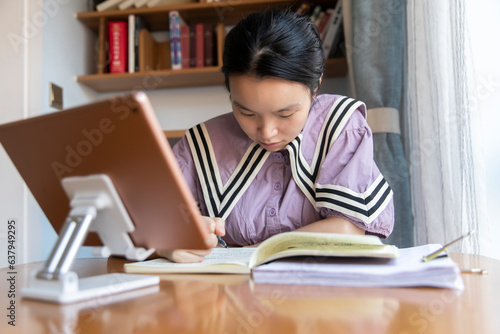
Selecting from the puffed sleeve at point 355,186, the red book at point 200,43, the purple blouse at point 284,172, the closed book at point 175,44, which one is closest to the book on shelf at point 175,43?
the closed book at point 175,44

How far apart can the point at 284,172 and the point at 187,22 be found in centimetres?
180

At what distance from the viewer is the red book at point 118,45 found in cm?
261

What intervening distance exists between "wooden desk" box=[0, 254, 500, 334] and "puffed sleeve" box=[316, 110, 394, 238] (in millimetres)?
402

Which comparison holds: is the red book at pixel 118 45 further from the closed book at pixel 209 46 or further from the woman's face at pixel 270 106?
the woman's face at pixel 270 106

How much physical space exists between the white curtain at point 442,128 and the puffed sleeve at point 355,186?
1.04ft

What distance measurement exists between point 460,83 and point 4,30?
1.98m

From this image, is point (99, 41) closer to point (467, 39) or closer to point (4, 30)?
point (4, 30)

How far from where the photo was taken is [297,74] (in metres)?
1.05

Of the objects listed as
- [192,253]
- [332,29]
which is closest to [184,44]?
[332,29]

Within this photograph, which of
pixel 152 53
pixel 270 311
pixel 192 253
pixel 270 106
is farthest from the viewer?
pixel 152 53

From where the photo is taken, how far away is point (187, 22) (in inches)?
108

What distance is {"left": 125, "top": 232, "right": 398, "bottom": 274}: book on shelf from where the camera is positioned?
26.7 inches

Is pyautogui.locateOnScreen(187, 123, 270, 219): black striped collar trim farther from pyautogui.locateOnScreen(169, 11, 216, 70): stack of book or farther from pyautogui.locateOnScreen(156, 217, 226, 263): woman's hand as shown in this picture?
pyautogui.locateOnScreen(169, 11, 216, 70): stack of book

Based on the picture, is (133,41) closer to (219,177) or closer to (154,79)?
(154,79)
